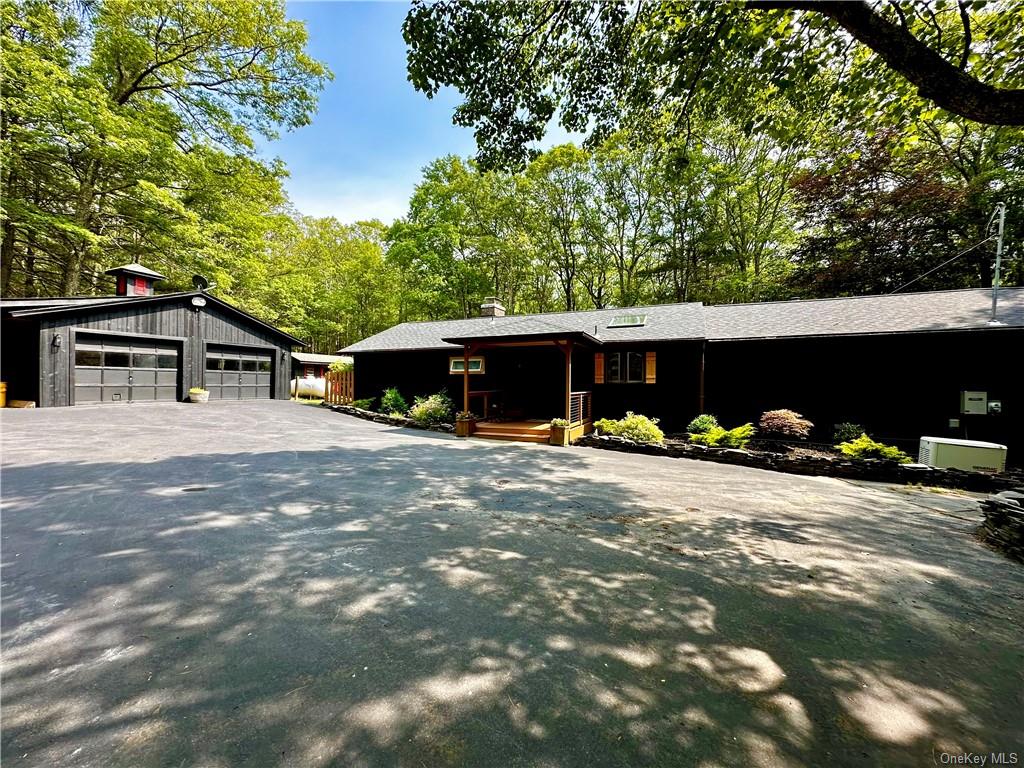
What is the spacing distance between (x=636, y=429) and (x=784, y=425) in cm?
327

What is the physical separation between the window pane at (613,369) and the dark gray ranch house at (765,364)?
0.03 meters

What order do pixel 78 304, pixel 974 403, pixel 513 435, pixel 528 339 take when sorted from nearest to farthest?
pixel 974 403 → pixel 528 339 → pixel 513 435 → pixel 78 304

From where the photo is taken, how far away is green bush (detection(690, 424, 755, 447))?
8.73 m

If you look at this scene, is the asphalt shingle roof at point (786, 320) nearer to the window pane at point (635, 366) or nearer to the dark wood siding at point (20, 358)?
the window pane at point (635, 366)

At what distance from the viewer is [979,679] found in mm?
2199

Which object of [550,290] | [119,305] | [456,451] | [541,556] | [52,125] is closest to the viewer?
[541,556]

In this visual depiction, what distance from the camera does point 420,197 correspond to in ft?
81.0

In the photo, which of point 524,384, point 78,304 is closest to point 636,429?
point 524,384

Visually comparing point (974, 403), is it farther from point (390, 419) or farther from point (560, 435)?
point (390, 419)

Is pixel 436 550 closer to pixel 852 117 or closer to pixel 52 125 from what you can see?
pixel 852 117

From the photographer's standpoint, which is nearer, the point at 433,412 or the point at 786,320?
the point at 786,320

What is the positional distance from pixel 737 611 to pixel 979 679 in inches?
46.7

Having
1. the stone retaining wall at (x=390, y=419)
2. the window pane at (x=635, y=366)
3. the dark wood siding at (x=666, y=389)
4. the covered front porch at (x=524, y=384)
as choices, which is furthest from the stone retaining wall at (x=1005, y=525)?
the stone retaining wall at (x=390, y=419)

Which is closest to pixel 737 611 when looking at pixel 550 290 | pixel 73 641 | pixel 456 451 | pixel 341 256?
pixel 73 641
